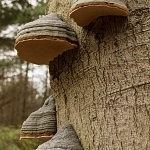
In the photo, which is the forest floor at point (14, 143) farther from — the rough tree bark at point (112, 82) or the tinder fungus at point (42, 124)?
the rough tree bark at point (112, 82)

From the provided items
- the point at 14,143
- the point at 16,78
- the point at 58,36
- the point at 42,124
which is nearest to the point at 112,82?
the point at 58,36

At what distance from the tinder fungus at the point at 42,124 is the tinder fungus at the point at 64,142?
0.49ft

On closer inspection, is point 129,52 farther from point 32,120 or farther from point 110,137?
point 32,120

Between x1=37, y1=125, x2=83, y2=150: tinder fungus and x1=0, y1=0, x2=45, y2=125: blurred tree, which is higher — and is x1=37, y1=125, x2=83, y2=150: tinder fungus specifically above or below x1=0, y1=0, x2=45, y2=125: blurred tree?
below

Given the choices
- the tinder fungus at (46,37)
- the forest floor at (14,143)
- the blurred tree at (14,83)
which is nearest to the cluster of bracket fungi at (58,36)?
the tinder fungus at (46,37)

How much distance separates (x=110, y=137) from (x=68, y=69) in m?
0.29

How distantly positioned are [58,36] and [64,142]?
1.05 feet

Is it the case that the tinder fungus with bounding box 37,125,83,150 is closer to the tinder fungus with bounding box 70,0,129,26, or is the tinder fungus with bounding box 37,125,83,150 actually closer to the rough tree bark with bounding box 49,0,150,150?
the rough tree bark with bounding box 49,0,150,150

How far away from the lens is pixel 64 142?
4.00ft

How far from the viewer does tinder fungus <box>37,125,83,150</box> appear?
1.20m

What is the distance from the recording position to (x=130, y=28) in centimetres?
121

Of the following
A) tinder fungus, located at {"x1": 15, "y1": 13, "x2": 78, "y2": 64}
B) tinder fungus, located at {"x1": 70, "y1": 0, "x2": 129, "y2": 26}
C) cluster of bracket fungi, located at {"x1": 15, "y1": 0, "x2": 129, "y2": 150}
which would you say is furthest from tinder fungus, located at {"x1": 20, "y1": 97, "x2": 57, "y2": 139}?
tinder fungus, located at {"x1": 70, "y1": 0, "x2": 129, "y2": 26}

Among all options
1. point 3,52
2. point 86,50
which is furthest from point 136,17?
point 3,52

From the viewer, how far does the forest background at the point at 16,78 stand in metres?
9.71
